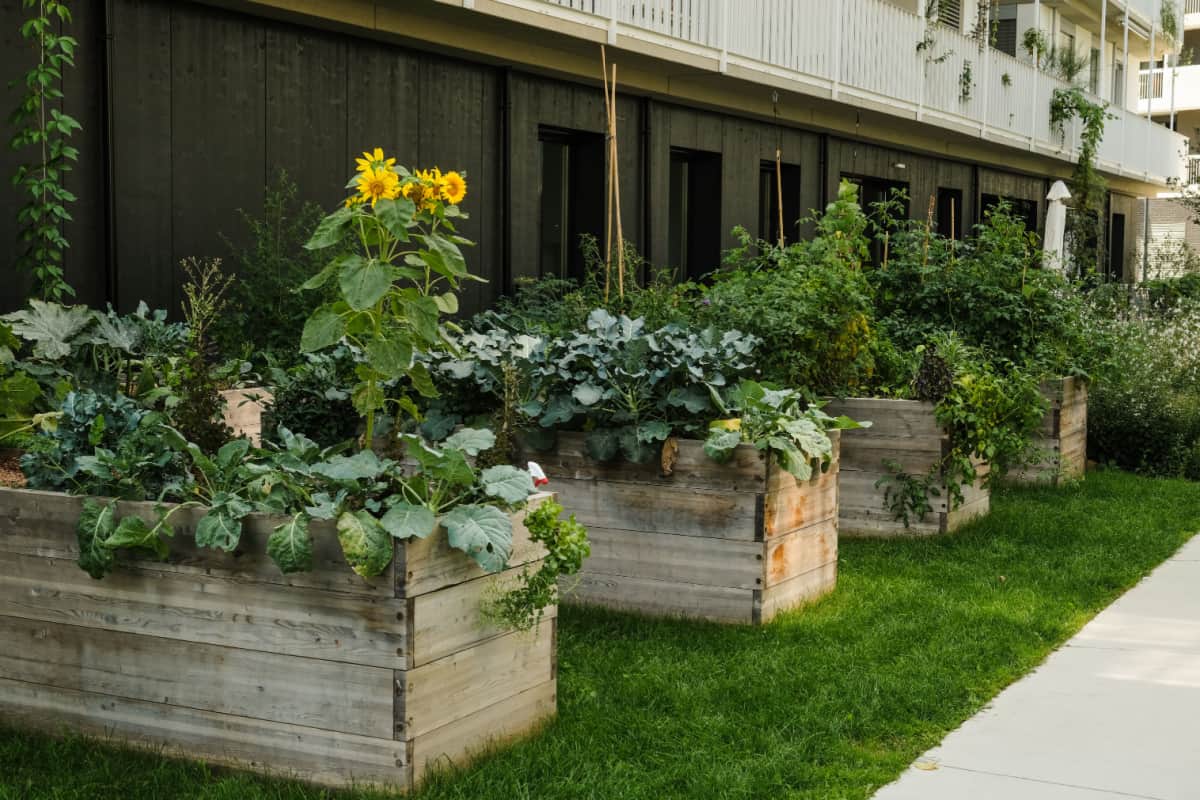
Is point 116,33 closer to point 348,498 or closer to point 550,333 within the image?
point 550,333

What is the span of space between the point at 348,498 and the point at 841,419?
287cm

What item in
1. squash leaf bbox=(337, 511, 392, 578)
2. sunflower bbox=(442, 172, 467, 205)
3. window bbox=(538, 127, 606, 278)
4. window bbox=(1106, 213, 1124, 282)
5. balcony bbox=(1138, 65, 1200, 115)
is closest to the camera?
squash leaf bbox=(337, 511, 392, 578)

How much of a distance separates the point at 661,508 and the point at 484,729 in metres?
1.90

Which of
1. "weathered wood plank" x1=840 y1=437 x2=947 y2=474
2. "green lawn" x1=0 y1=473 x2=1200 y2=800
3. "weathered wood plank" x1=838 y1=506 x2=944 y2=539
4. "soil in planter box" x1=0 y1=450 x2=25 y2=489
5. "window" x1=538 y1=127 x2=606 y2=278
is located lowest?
"green lawn" x1=0 y1=473 x2=1200 y2=800

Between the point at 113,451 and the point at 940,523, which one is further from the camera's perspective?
the point at 940,523

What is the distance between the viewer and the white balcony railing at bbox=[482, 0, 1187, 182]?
11117 millimetres

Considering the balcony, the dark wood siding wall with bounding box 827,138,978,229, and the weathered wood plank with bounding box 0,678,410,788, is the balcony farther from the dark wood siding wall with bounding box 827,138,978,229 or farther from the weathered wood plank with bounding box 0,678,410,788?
the weathered wood plank with bounding box 0,678,410,788

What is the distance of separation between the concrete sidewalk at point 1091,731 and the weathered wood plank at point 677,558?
1191 millimetres

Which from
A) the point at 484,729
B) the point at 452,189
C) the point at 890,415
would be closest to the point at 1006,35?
the point at 890,415

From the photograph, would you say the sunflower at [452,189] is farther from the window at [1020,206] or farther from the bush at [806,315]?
the window at [1020,206]

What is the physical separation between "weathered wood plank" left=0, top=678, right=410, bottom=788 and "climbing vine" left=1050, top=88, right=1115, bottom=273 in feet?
58.5

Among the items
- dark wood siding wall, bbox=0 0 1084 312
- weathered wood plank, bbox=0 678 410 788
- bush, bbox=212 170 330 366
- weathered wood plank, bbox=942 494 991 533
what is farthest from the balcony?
weathered wood plank, bbox=0 678 410 788

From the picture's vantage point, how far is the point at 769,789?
13.0 ft

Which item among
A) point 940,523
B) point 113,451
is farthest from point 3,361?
point 940,523
